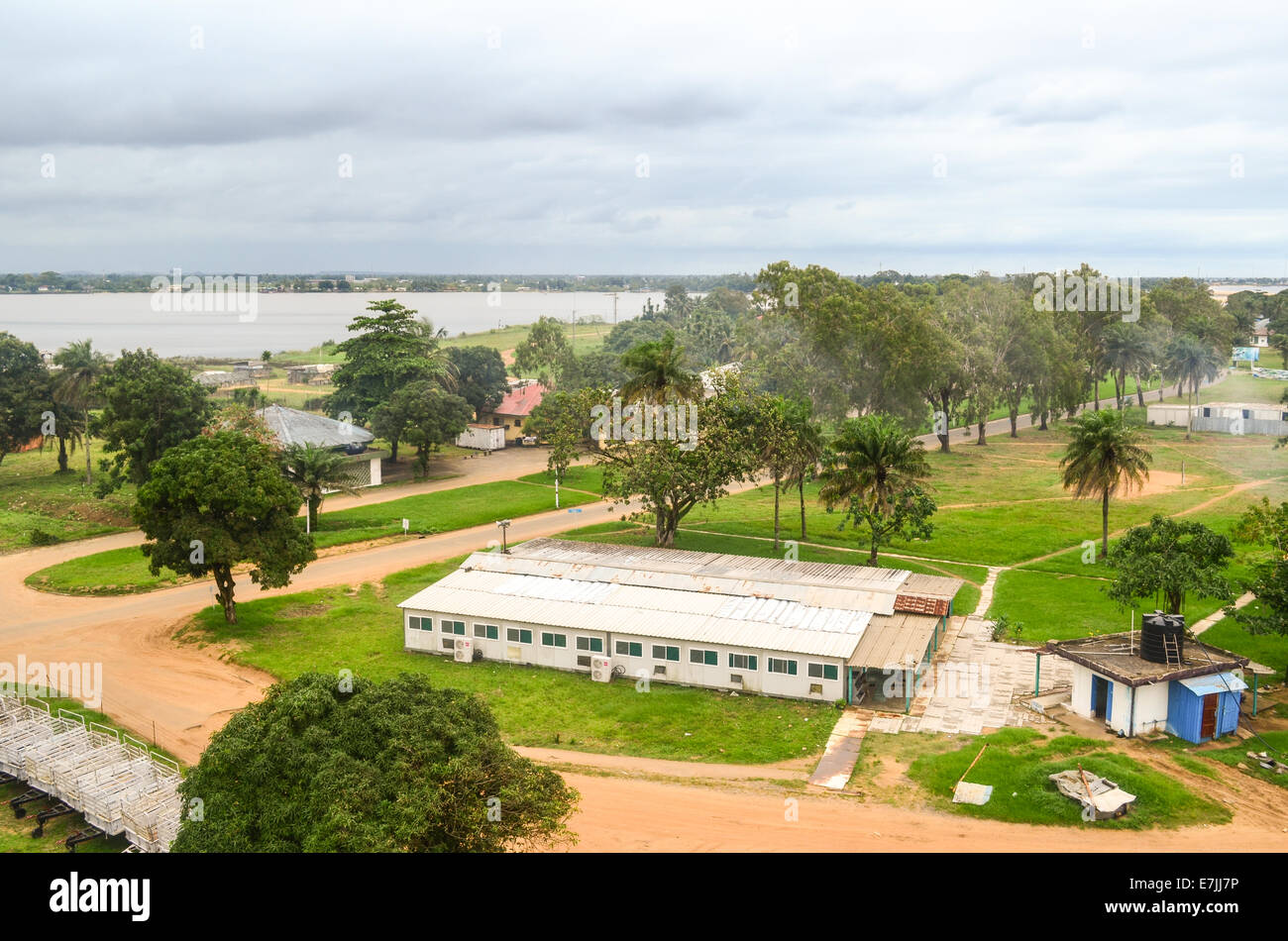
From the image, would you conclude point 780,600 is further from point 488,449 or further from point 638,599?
point 488,449

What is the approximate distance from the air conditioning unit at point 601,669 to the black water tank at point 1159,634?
59.9 feet

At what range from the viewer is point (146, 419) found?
59625mm

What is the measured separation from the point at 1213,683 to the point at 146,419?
55.1 m

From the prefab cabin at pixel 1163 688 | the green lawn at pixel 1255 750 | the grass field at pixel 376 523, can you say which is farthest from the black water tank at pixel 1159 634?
the grass field at pixel 376 523

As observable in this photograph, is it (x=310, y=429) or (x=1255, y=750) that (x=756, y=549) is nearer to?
(x=1255, y=750)

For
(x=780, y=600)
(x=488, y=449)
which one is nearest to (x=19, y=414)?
(x=488, y=449)

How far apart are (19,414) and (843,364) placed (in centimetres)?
5966

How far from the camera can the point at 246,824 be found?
20.5 meters

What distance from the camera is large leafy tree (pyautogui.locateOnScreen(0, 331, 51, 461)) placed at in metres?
69.7

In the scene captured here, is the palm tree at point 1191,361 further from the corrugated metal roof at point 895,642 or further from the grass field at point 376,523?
the corrugated metal roof at point 895,642

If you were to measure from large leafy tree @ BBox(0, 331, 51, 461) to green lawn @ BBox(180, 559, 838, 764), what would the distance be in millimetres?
35209

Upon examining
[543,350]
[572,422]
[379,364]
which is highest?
[543,350]

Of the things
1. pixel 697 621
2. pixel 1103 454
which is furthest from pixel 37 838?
pixel 1103 454

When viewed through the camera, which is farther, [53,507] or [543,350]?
[543,350]
